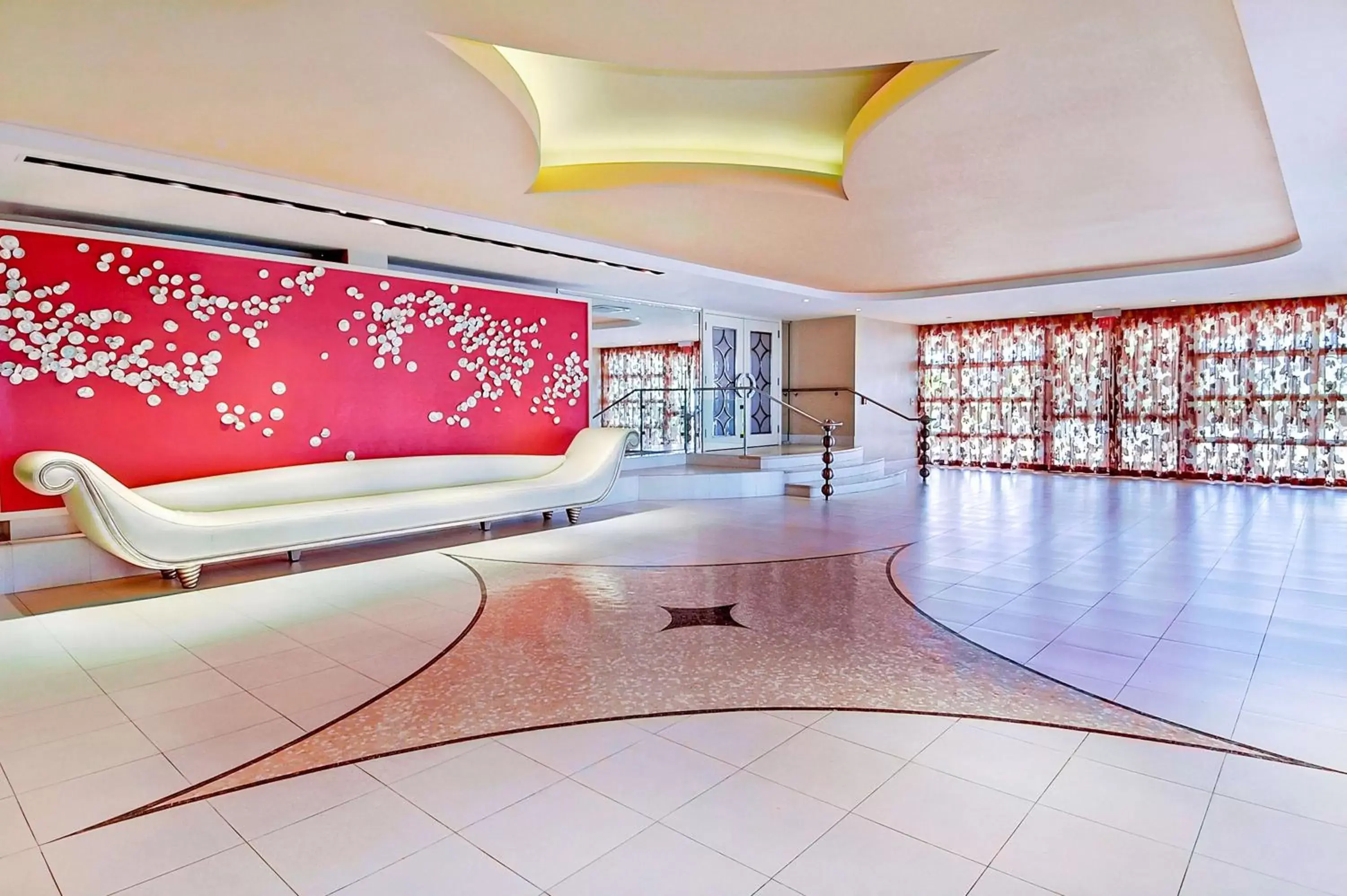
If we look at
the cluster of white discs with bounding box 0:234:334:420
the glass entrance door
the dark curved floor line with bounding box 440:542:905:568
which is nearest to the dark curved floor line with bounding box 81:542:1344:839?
the dark curved floor line with bounding box 440:542:905:568

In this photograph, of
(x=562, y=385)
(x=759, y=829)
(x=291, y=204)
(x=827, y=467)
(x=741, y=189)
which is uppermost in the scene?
(x=741, y=189)

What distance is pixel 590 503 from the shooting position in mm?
7758

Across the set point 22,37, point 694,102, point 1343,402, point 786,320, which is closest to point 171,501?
point 22,37

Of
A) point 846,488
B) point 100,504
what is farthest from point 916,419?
point 100,504

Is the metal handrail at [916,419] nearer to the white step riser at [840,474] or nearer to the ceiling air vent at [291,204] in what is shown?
the white step riser at [840,474]

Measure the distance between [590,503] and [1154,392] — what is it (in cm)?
915

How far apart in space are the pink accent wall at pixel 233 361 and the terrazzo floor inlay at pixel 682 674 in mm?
2848

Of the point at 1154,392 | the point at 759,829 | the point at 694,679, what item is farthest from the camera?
the point at 1154,392

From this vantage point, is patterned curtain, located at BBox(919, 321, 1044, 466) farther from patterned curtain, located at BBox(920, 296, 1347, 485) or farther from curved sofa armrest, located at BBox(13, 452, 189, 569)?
curved sofa armrest, located at BBox(13, 452, 189, 569)

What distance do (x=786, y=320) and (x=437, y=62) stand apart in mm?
10043

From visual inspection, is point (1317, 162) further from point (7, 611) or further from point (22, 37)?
point (7, 611)

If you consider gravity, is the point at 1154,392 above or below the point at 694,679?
above

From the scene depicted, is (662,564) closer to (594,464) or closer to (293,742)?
(594,464)

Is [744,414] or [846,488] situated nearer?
[846,488]
